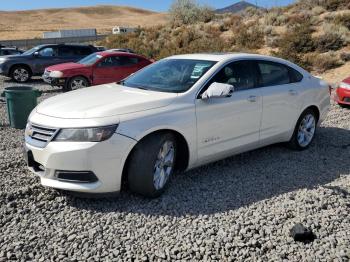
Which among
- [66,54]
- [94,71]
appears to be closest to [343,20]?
[66,54]

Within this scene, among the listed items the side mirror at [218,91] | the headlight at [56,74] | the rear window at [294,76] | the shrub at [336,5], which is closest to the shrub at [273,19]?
the shrub at [336,5]

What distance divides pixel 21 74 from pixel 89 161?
44.2 ft

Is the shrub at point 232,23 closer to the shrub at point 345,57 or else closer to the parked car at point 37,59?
the shrub at point 345,57

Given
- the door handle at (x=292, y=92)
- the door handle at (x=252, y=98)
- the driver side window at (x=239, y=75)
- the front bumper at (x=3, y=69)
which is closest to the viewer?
the driver side window at (x=239, y=75)

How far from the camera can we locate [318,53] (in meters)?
18.7

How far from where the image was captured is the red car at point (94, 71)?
1303 cm

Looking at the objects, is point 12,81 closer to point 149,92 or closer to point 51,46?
point 51,46

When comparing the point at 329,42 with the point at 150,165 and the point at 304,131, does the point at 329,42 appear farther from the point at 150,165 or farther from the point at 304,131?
the point at 150,165

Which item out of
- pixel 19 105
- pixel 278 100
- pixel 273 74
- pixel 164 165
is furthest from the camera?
pixel 19 105

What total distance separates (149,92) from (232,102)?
1.04 metres

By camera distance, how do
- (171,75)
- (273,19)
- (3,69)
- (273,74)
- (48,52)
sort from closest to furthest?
(171,75) < (273,74) < (3,69) < (48,52) < (273,19)

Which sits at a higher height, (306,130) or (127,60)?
(127,60)

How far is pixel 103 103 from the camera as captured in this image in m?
4.49

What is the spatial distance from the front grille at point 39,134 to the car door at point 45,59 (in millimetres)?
12479
